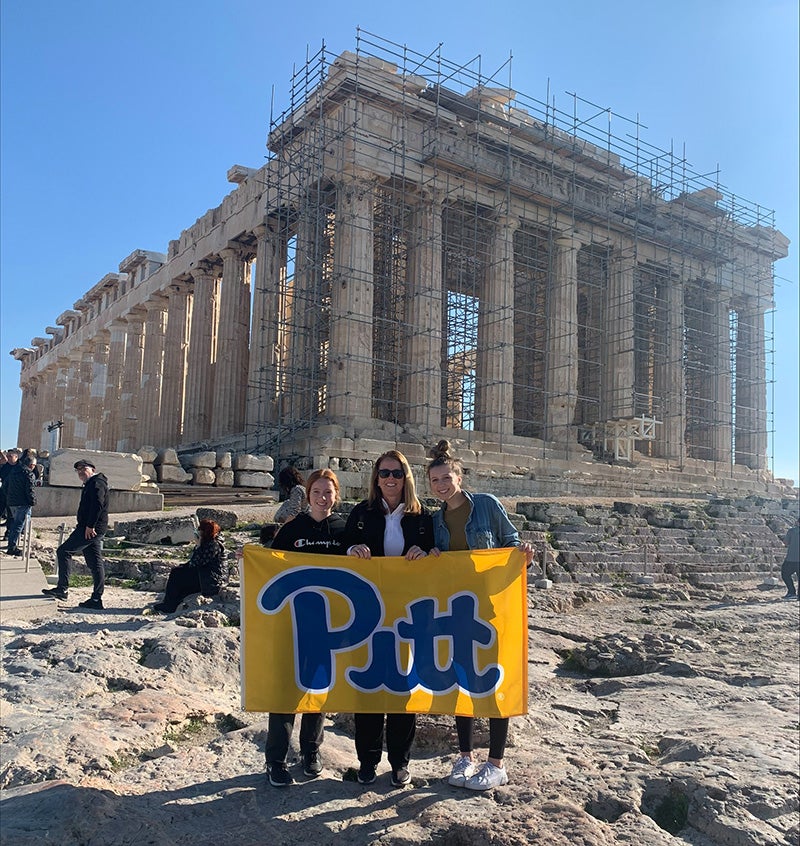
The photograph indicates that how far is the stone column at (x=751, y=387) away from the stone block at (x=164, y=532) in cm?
2675

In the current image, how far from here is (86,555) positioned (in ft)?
25.5

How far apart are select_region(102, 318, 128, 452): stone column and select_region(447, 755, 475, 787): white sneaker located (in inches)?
1250

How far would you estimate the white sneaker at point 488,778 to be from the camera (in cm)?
374

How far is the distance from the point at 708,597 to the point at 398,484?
9402 mm

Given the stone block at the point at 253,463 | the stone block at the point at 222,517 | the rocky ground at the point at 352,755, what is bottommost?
the rocky ground at the point at 352,755

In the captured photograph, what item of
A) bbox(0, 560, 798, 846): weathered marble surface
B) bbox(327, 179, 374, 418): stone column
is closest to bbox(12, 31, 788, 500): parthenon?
bbox(327, 179, 374, 418): stone column

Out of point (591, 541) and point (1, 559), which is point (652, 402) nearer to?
point (591, 541)

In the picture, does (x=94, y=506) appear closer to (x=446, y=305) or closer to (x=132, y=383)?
(x=446, y=305)

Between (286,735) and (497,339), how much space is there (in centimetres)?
2124

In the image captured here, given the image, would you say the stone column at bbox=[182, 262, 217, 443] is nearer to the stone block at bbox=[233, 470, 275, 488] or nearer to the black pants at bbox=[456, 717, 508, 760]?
the stone block at bbox=[233, 470, 275, 488]

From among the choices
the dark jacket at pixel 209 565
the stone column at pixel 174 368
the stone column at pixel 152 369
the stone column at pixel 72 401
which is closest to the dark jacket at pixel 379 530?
the dark jacket at pixel 209 565

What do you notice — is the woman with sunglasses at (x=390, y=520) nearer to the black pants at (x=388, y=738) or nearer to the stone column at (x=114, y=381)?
the black pants at (x=388, y=738)

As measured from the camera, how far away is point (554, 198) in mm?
25484

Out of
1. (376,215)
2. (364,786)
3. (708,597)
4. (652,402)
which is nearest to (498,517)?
(364,786)
